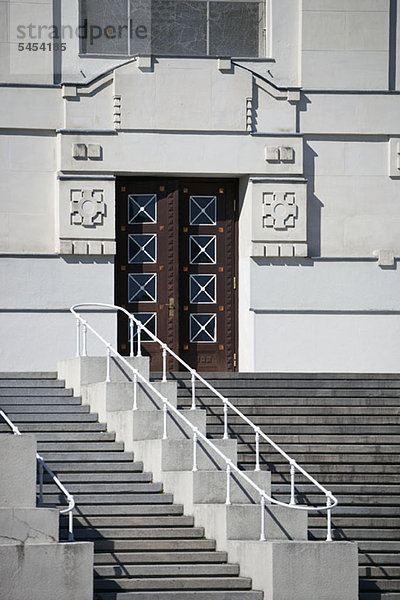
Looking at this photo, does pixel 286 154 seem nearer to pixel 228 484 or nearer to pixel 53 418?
pixel 53 418

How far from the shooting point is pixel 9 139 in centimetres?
2186

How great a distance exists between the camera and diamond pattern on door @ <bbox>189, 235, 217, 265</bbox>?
73.9 ft

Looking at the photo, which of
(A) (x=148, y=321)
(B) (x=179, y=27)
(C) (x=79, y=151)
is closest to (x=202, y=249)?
(A) (x=148, y=321)

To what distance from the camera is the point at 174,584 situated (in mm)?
14938

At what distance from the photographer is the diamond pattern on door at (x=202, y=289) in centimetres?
2255

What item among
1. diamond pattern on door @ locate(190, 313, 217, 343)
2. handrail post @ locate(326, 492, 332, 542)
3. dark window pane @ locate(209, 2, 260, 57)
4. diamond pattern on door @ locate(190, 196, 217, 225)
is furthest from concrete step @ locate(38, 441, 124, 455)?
dark window pane @ locate(209, 2, 260, 57)

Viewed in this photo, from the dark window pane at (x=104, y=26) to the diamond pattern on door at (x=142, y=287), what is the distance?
3416 millimetres

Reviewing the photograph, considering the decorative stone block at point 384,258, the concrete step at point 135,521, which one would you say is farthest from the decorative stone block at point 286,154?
the concrete step at point 135,521

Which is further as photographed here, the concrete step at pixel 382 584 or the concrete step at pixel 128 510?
the concrete step at pixel 128 510

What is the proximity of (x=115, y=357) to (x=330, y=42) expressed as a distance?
7.09 meters

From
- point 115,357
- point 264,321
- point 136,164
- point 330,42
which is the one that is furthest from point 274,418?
point 330,42

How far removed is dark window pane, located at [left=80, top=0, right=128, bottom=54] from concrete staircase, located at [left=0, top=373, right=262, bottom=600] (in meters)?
6.33

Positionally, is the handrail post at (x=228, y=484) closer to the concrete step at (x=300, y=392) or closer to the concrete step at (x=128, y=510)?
the concrete step at (x=128, y=510)

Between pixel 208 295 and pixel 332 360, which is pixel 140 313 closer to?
pixel 208 295
